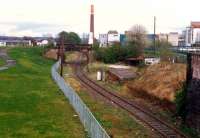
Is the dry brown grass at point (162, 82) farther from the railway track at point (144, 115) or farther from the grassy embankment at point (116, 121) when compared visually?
the grassy embankment at point (116, 121)

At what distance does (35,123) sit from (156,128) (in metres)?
8.22

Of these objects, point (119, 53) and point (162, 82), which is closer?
point (162, 82)

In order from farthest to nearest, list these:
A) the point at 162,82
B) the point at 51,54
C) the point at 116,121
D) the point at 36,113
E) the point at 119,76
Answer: the point at 51,54
the point at 119,76
the point at 162,82
the point at 36,113
the point at 116,121

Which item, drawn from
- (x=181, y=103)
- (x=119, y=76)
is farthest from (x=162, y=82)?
(x=119, y=76)

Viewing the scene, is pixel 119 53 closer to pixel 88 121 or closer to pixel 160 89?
pixel 160 89

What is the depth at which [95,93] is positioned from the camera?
2026 inches

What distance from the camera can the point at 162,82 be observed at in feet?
158

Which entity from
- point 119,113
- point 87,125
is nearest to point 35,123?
point 87,125

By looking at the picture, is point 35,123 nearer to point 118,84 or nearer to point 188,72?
point 188,72

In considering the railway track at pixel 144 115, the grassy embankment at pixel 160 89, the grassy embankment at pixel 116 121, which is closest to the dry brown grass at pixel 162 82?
the grassy embankment at pixel 160 89

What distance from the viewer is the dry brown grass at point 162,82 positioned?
139ft

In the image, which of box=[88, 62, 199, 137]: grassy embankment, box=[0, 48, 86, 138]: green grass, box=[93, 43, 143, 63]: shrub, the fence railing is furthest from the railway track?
box=[93, 43, 143, 63]: shrub

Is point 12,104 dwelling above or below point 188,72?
below

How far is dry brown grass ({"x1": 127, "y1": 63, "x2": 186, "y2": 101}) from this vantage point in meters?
42.5
